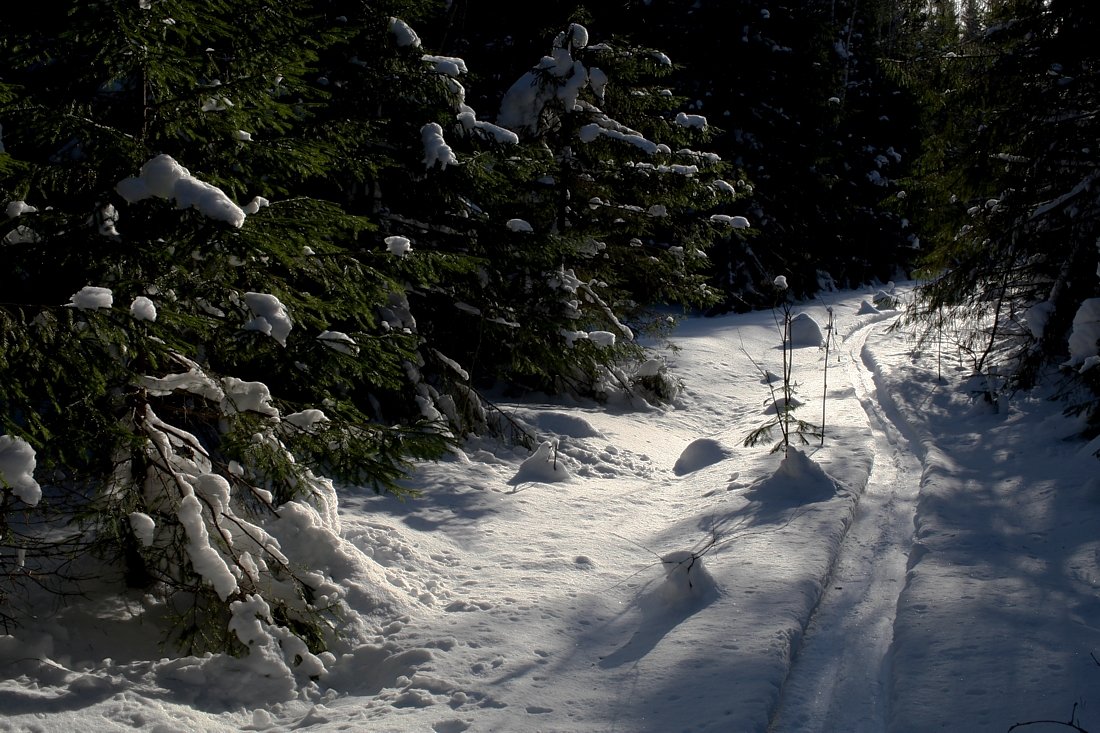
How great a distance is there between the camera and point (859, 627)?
4730mm

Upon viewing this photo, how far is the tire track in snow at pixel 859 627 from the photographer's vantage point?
386 centimetres

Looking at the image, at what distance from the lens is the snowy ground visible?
3.72m

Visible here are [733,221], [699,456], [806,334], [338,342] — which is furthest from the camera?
[806,334]

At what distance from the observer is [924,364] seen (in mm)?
13555

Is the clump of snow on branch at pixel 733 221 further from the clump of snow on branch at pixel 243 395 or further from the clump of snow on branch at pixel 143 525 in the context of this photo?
the clump of snow on branch at pixel 143 525

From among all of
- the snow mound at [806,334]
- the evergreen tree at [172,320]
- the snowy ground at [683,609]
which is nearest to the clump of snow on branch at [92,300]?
the evergreen tree at [172,320]

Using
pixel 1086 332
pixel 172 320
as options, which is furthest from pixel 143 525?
pixel 1086 332

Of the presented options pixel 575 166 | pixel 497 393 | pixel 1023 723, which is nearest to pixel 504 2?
pixel 575 166

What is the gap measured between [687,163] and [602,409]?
393cm

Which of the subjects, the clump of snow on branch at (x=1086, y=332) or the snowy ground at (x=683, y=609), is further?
the clump of snow on branch at (x=1086, y=332)

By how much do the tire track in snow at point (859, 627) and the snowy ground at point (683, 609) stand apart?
0.06ft

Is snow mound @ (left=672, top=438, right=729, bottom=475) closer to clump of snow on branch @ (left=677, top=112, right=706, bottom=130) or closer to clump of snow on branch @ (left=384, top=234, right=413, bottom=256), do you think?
clump of snow on branch @ (left=384, top=234, right=413, bottom=256)

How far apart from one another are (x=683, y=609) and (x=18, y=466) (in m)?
3.77

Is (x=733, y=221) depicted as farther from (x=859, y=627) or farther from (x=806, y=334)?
(x=806, y=334)
